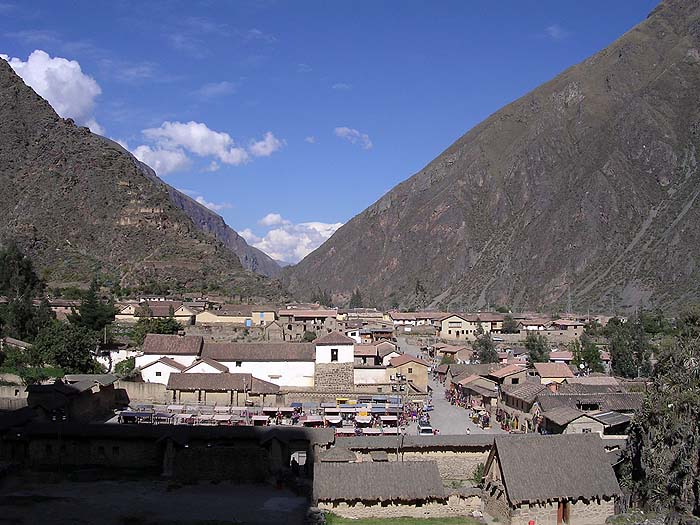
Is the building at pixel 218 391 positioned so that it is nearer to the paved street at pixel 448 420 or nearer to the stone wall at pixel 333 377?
the stone wall at pixel 333 377

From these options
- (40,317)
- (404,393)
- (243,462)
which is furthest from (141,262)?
(243,462)

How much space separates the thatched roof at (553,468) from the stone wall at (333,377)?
22115 millimetres

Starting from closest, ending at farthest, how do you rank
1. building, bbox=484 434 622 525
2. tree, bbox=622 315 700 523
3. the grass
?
the grass < building, bbox=484 434 622 525 < tree, bbox=622 315 700 523

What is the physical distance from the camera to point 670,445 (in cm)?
2564

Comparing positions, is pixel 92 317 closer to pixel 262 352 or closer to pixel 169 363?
pixel 169 363

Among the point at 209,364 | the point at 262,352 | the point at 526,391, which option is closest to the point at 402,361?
the point at 262,352

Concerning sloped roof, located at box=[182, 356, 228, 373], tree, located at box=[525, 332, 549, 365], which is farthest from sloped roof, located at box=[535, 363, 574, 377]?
sloped roof, located at box=[182, 356, 228, 373]

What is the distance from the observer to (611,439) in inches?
1308

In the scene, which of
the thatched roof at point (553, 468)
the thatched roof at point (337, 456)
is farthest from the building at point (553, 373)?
the thatched roof at point (337, 456)

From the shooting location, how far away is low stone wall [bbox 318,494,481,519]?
81.7 ft

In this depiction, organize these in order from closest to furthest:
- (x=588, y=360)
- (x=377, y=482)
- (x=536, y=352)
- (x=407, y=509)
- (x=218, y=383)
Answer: (x=407, y=509)
(x=377, y=482)
(x=218, y=383)
(x=588, y=360)
(x=536, y=352)

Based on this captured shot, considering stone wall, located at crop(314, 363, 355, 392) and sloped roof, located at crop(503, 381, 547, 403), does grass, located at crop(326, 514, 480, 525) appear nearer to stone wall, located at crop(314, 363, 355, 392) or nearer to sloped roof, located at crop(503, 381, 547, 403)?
sloped roof, located at crop(503, 381, 547, 403)

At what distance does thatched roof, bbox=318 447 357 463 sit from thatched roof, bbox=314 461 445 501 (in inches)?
95.6

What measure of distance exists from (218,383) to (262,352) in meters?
5.53
